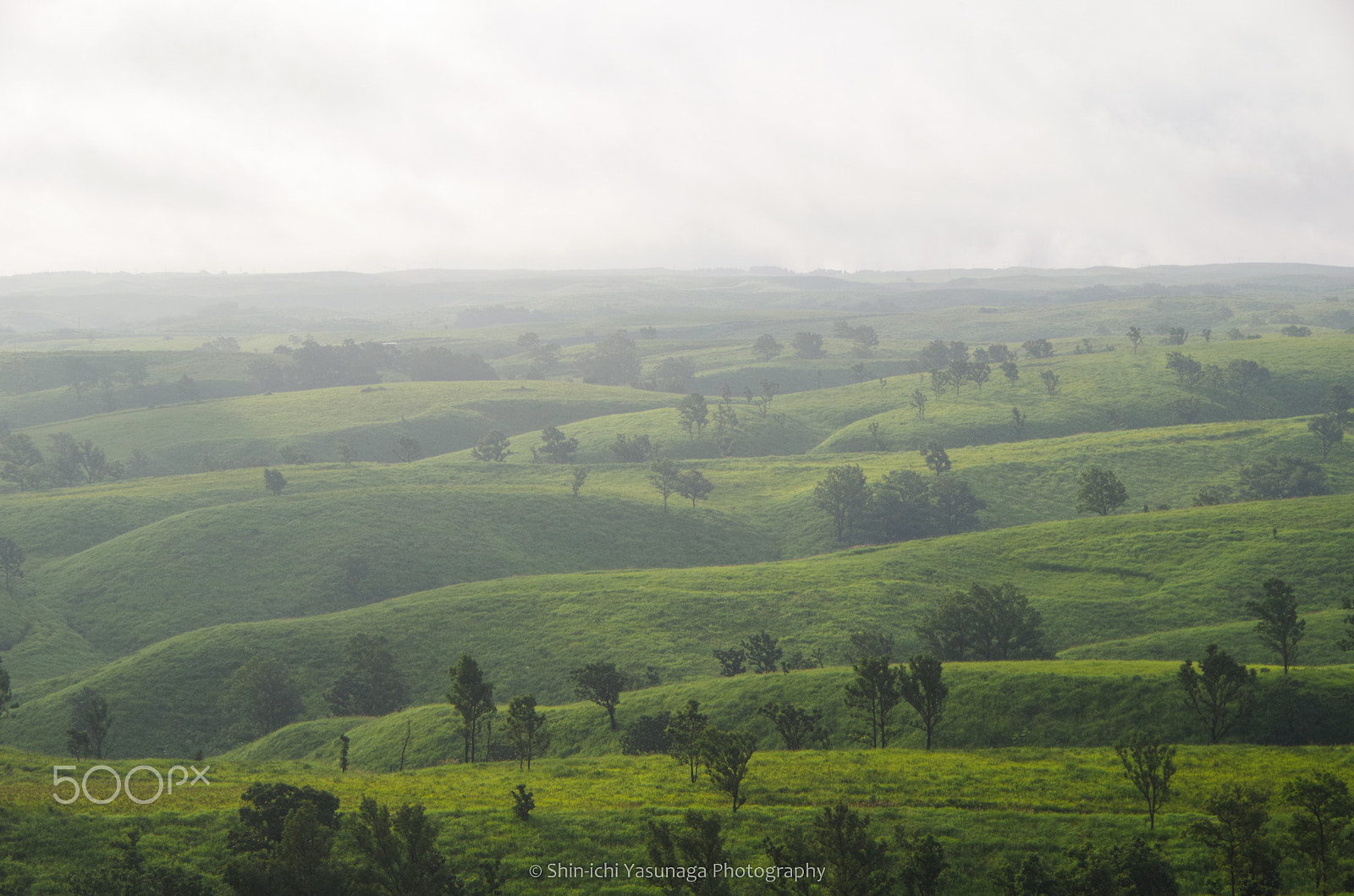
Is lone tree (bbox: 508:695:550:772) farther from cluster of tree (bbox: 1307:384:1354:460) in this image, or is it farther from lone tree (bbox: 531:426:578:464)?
cluster of tree (bbox: 1307:384:1354:460)

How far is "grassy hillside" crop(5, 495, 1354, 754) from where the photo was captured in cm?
7181

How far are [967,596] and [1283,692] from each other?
84.3 ft

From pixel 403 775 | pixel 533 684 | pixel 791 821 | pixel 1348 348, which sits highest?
pixel 1348 348

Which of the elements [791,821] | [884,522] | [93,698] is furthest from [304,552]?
[791,821]

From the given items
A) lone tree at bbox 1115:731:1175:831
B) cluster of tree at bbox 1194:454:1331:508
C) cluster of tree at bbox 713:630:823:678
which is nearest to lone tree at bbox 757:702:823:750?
cluster of tree at bbox 713:630:823:678

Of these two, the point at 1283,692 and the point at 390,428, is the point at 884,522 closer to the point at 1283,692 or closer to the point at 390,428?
the point at 1283,692

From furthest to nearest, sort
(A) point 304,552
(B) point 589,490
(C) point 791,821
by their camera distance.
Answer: (B) point 589,490, (A) point 304,552, (C) point 791,821

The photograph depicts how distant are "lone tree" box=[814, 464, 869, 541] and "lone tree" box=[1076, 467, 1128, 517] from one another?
1180 inches

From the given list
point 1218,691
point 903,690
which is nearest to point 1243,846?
point 903,690

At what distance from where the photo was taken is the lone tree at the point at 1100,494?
104m

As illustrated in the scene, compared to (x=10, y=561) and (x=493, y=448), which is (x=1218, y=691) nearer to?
(x=10, y=561)

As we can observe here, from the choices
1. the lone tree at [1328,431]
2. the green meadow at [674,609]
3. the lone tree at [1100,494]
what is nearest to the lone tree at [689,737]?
the green meadow at [674,609]

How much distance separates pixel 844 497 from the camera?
12350 centimetres

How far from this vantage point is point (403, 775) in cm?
4700
